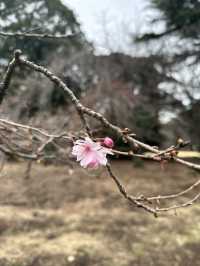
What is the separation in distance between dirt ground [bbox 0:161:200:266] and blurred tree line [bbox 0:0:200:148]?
5.37 ft

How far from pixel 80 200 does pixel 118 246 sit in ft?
7.74

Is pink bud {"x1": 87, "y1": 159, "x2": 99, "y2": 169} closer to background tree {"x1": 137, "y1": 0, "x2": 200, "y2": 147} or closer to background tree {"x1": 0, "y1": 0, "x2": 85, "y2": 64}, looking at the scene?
background tree {"x1": 0, "y1": 0, "x2": 85, "y2": 64}

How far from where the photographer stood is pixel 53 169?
9227 mm

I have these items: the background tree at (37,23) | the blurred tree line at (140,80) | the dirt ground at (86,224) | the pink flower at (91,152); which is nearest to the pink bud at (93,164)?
the pink flower at (91,152)

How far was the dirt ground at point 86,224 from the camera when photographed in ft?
14.9

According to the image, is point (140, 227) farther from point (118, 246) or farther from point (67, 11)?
point (67, 11)

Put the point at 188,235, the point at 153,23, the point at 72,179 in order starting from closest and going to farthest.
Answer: the point at 188,235
the point at 72,179
the point at 153,23

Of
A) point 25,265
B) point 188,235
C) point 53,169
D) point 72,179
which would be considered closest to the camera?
point 25,265

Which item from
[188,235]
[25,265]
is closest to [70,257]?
[25,265]

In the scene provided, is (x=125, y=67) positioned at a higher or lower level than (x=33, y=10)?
higher

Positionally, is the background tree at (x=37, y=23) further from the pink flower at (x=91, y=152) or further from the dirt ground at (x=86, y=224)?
the pink flower at (x=91, y=152)

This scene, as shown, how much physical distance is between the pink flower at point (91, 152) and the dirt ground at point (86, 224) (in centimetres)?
200

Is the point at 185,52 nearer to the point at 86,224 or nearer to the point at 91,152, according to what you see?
the point at 86,224

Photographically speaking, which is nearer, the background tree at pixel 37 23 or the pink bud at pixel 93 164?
the pink bud at pixel 93 164
